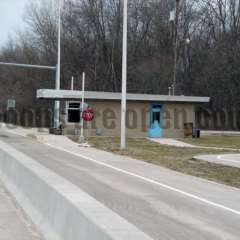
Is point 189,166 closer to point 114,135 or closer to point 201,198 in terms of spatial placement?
Answer: point 201,198

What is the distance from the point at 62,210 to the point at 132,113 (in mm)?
42962

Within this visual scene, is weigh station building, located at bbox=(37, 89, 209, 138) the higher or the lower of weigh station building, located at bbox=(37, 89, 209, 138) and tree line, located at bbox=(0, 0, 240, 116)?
the lower

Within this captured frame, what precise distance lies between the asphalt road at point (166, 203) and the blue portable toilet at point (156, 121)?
94.6 ft

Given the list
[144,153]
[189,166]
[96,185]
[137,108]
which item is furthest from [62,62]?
[96,185]

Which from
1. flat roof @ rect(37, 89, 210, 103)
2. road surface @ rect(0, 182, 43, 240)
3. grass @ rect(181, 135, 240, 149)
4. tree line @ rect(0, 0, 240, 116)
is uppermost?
tree line @ rect(0, 0, 240, 116)

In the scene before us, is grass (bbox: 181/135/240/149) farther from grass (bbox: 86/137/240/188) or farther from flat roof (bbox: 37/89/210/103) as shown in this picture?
grass (bbox: 86/137/240/188)

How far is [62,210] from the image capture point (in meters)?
8.32

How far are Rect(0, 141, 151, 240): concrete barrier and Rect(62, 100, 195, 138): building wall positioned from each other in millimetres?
35163

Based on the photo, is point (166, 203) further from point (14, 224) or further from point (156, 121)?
point (156, 121)

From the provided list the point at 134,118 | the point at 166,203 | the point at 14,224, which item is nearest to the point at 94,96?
the point at 134,118

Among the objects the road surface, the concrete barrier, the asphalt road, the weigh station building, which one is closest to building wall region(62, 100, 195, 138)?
the weigh station building

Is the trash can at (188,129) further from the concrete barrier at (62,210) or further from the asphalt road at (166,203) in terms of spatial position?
the concrete barrier at (62,210)

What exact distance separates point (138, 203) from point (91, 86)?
73.3 m

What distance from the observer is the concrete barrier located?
632 centimetres
